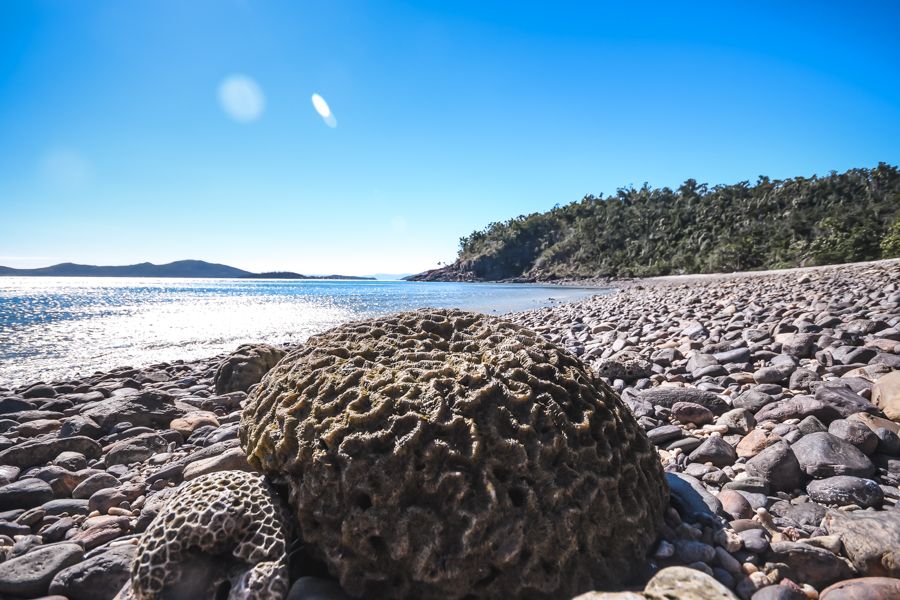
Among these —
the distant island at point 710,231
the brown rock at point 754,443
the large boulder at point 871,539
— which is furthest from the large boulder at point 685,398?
the distant island at point 710,231

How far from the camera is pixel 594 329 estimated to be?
36.0 ft

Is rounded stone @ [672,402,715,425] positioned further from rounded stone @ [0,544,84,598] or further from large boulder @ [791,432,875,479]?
rounded stone @ [0,544,84,598]

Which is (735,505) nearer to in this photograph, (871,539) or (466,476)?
(871,539)

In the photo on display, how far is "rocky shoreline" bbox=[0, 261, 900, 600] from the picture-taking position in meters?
2.25

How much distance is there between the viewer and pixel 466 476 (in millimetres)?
2193

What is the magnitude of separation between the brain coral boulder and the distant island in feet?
131

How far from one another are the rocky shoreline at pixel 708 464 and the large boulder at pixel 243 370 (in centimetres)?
3

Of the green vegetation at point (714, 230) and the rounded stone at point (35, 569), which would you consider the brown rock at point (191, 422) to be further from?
the green vegetation at point (714, 230)

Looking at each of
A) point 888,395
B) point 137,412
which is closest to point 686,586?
point 888,395

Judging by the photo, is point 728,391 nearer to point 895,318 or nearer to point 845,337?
point 845,337

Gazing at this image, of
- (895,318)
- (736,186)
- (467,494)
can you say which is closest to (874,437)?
(467,494)

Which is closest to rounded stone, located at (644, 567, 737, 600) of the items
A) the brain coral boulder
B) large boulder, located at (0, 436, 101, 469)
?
the brain coral boulder

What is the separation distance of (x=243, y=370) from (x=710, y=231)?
7259 cm

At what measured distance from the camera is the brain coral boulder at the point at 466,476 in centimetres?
208
